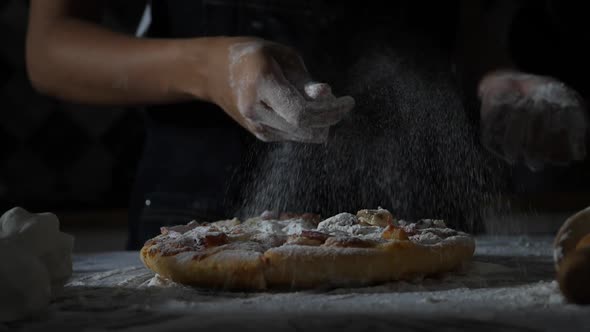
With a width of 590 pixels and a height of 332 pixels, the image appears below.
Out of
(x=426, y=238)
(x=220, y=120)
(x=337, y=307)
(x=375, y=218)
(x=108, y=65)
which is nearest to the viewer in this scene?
(x=337, y=307)

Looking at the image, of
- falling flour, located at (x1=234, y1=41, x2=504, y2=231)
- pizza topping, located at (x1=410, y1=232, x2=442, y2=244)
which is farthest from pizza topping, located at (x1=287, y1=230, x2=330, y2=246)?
falling flour, located at (x1=234, y1=41, x2=504, y2=231)

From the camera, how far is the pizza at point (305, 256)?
2.68ft

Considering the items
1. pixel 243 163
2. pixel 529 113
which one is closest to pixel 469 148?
pixel 529 113

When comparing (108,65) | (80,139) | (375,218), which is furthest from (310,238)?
(80,139)

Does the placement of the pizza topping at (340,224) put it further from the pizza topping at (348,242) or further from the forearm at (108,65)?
the forearm at (108,65)

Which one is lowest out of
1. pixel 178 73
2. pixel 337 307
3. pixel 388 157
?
pixel 337 307

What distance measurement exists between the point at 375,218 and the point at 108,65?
72 cm

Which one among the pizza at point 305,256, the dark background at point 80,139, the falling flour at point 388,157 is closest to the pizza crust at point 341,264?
the pizza at point 305,256

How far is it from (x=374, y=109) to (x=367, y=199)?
21 centimetres

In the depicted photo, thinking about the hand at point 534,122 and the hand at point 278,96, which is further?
the hand at point 534,122

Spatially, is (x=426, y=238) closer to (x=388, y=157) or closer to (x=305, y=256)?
(x=305, y=256)

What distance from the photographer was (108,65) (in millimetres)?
1484

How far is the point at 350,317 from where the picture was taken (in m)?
0.66

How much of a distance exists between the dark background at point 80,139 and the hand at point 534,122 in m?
1.11
